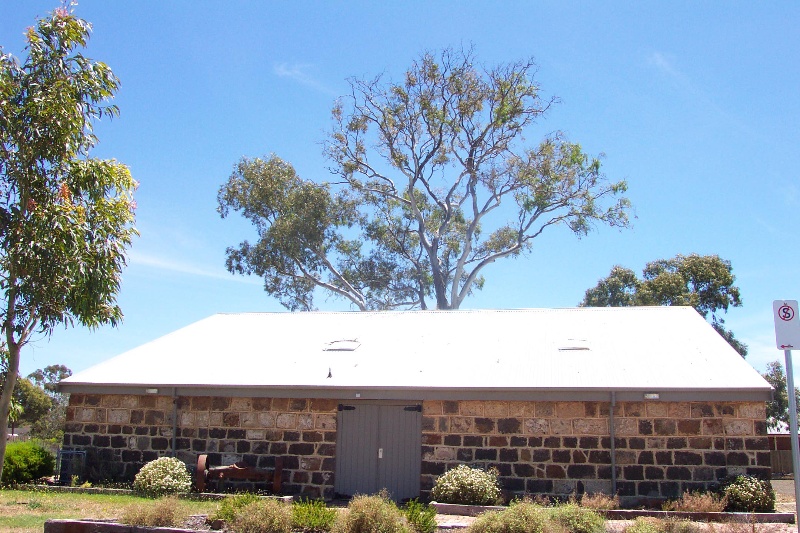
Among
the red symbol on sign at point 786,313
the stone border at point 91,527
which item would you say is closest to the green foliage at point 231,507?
the stone border at point 91,527

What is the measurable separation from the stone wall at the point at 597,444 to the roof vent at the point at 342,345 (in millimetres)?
3339

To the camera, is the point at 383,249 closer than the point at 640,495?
No

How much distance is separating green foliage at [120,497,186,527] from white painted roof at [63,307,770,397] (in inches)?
232

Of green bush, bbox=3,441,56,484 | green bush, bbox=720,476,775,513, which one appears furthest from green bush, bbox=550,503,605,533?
green bush, bbox=3,441,56,484

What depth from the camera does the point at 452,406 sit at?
51.3 ft

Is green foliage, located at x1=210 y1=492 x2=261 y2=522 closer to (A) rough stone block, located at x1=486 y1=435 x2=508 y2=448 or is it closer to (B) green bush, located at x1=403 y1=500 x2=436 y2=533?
(B) green bush, located at x1=403 y1=500 x2=436 y2=533

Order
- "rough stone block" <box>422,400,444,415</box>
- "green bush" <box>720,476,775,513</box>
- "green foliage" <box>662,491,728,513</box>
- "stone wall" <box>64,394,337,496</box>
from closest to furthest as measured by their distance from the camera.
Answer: "green foliage" <box>662,491,728,513</box> → "green bush" <box>720,476,775,513</box> → "rough stone block" <box>422,400,444,415</box> → "stone wall" <box>64,394,337,496</box>

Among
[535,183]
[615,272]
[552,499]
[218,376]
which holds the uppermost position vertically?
[535,183]

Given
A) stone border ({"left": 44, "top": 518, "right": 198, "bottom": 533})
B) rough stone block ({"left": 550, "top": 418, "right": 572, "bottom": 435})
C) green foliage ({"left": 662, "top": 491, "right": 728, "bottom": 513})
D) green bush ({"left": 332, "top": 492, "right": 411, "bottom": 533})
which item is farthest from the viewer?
rough stone block ({"left": 550, "top": 418, "right": 572, "bottom": 435})

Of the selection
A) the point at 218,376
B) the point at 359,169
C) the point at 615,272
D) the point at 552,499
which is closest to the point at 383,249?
the point at 359,169

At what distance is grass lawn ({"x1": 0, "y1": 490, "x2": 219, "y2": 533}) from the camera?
36.6ft

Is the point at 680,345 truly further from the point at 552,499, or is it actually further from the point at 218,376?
the point at 218,376

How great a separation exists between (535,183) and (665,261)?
7.66 metres

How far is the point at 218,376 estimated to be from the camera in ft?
56.0
